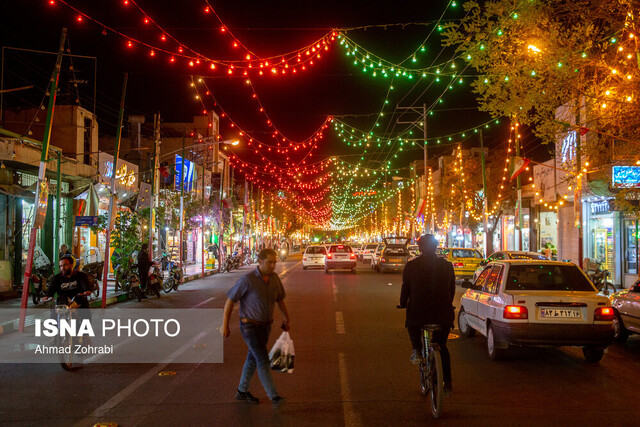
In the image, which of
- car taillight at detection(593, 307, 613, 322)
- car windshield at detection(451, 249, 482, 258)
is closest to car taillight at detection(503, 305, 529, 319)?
car taillight at detection(593, 307, 613, 322)

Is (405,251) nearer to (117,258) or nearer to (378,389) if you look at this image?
(117,258)

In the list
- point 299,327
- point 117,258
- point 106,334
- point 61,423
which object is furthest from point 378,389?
point 117,258

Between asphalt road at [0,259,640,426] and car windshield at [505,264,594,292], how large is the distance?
1.17 meters

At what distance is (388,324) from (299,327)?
1990 mm

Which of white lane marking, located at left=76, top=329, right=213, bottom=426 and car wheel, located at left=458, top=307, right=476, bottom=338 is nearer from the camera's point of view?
white lane marking, located at left=76, top=329, right=213, bottom=426

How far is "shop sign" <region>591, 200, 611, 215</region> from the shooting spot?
24.7 metres

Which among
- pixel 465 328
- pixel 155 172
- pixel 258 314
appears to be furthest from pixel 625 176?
pixel 155 172

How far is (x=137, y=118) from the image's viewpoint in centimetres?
4009

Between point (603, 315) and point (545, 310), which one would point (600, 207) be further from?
point (545, 310)

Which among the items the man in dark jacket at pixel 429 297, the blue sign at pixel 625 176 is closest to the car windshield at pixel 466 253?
the blue sign at pixel 625 176

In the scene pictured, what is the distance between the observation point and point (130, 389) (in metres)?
7.66

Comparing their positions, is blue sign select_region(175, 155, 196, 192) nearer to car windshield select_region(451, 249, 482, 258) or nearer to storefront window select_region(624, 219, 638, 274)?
car windshield select_region(451, 249, 482, 258)

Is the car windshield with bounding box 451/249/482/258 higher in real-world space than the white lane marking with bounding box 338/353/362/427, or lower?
higher

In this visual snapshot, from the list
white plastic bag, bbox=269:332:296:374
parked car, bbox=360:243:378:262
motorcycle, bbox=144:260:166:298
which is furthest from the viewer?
parked car, bbox=360:243:378:262
